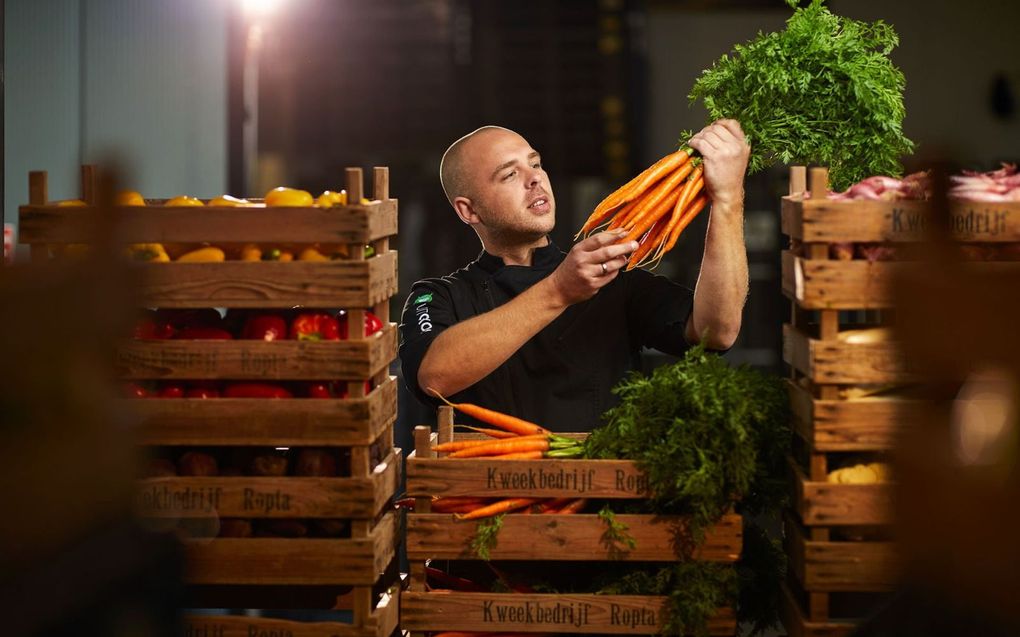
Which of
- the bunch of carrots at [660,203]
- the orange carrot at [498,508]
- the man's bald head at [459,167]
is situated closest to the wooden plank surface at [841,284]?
the bunch of carrots at [660,203]

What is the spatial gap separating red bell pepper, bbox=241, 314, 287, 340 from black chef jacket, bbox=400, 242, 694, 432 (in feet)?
2.39

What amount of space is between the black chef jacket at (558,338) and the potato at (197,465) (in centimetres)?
85

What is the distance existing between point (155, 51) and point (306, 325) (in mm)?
3918

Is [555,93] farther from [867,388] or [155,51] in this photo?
[867,388]

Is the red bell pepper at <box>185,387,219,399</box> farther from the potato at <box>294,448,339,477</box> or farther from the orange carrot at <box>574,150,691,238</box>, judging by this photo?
the orange carrot at <box>574,150,691,238</box>

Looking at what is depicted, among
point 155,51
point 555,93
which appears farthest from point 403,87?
point 155,51

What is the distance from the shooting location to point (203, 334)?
2672mm

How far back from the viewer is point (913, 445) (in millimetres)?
1104

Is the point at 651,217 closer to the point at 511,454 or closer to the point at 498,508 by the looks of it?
the point at 511,454

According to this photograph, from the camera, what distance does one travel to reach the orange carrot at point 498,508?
2.60 m

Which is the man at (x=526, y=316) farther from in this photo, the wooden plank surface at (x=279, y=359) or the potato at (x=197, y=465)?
the potato at (x=197, y=465)

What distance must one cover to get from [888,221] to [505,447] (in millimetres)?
940

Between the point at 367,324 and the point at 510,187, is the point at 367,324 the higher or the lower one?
the lower one

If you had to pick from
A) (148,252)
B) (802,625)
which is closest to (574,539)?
(802,625)
